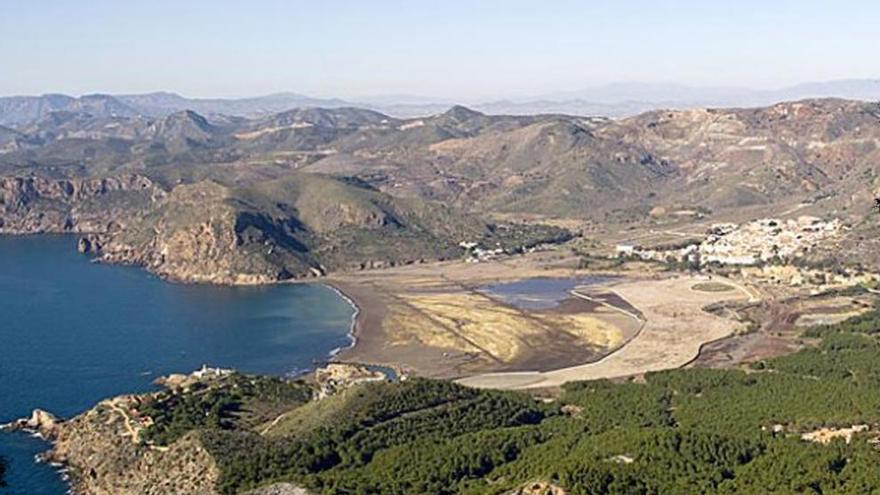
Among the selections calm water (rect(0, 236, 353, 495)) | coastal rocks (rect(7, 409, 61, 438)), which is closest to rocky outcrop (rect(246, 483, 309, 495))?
calm water (rect(0, 236, 353, 495))

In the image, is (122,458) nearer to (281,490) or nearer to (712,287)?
(281,490)

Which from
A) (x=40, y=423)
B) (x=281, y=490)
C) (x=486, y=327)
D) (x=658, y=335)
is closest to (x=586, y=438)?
(x=281, y=490)

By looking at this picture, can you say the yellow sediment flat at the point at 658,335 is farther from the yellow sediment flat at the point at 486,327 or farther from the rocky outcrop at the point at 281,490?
the rocky outcrop at the point at 281,490

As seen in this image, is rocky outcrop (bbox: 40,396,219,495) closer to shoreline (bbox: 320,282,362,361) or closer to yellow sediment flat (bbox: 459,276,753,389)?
shoreline (bbox: 320,282,362,361)

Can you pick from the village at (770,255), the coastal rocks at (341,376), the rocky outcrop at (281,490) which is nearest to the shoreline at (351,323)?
the coastal rocks at (341,376)

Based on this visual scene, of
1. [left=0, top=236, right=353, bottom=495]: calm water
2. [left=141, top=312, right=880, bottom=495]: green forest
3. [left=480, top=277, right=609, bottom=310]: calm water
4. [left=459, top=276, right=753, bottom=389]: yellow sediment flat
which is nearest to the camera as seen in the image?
[left=141, top=312, right=880, bottom=495]: green forest

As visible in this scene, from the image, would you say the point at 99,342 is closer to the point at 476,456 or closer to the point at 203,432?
the point at 203,432
